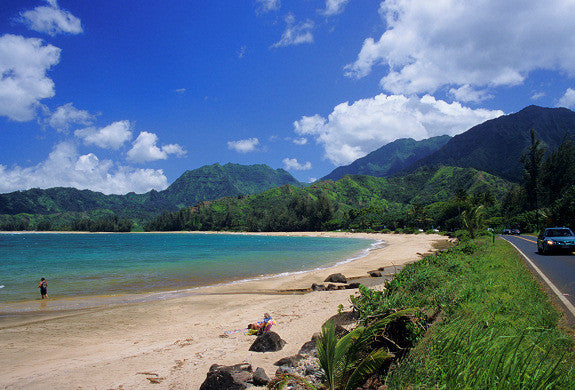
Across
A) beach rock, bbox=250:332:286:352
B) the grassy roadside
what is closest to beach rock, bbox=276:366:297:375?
the grassy roadside

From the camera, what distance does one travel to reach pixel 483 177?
156m

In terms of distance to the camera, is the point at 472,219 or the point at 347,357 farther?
the point at 472,219

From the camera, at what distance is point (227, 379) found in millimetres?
5621

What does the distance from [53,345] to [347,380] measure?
10.9 meters

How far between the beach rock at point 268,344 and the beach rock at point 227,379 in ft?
6.80

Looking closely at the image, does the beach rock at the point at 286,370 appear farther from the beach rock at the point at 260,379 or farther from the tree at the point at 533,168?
the tree at the point at 533,168

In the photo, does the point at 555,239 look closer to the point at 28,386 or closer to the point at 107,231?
the point at 28,386

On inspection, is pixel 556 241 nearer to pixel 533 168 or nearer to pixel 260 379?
pixel 260 379

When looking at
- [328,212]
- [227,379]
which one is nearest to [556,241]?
[227,379]

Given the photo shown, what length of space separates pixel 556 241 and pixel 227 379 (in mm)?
20614

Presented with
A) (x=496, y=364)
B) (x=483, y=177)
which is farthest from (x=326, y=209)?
(x=496, y=364)

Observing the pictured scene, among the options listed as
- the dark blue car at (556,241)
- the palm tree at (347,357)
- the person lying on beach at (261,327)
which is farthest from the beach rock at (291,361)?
the dark blue car at (556,241)

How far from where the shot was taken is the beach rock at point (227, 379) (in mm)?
5520

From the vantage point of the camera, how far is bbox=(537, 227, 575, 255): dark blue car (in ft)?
57.1
